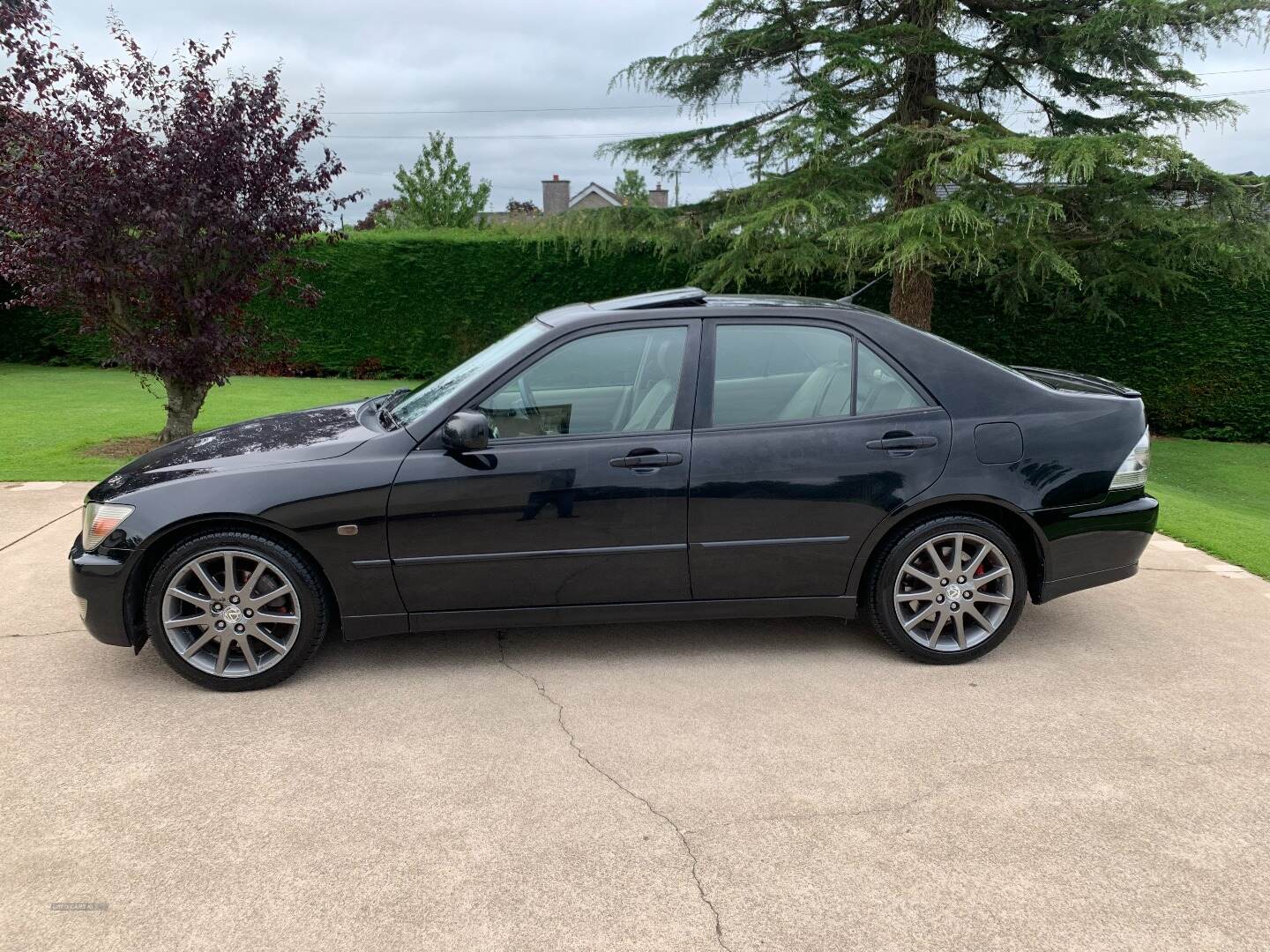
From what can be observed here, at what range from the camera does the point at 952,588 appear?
403cm

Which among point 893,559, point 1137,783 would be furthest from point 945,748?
point 893,559

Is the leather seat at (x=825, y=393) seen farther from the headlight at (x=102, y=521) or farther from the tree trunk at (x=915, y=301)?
the tree trunk at (x=915, y=301)

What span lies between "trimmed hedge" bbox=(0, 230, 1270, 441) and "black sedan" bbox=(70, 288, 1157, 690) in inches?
413

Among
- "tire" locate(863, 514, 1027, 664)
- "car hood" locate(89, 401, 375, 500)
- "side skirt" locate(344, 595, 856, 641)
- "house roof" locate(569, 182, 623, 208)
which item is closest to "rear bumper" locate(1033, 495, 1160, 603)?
"tire" locate(863, 514, 1027, 664)

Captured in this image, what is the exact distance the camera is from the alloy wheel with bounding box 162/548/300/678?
3.71 m

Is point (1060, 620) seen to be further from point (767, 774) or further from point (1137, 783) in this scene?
point (767, 774)

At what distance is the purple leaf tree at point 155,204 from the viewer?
797cm

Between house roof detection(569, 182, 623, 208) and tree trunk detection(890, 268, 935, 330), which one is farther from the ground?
house roof detection(569, 182, 623, 208)

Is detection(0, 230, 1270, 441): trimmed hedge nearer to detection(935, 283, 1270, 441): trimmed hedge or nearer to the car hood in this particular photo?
detection(935, 283, 1270, 441): trimmed hedge

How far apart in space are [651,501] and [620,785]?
3.98ft

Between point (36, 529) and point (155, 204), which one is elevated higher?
point (155, 204)

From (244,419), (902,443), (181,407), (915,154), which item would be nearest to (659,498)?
(902,443)

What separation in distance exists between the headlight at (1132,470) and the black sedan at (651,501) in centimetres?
2

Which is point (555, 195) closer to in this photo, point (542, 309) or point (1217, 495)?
point (542, 309)
